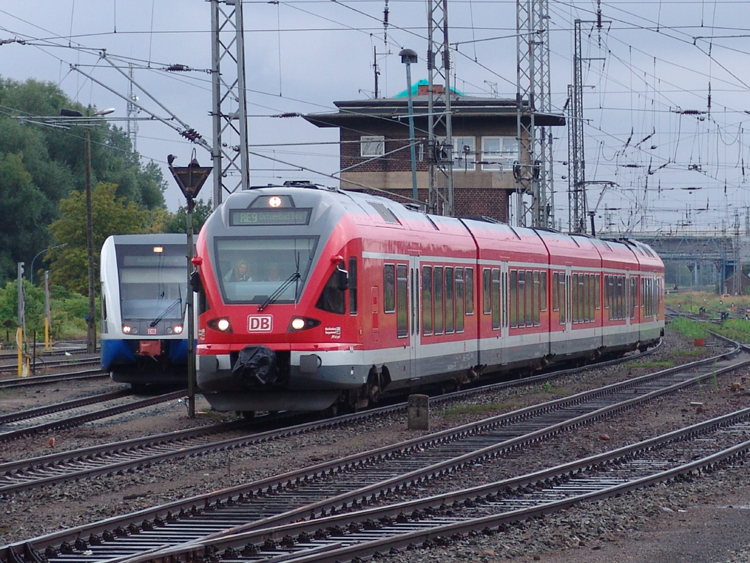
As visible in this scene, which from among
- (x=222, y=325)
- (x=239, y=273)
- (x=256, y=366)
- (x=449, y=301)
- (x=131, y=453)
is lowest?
(x=131, y=453)

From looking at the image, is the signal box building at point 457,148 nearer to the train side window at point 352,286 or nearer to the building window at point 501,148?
the building window at point 501,148

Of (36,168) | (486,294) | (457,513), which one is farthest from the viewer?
(36,168)

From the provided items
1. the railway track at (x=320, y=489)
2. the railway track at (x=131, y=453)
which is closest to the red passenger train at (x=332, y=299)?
the railway track at (x=131, y=453)

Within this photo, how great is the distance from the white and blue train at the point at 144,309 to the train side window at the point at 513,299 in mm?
6284

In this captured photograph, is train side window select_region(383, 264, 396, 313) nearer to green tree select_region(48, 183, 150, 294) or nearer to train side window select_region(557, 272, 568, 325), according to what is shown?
train side window select_region(557, 272, 568, 325)

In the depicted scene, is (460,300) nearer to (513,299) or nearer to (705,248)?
(513,299)

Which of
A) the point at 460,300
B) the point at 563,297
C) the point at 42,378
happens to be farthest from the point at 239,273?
the point at 563,297

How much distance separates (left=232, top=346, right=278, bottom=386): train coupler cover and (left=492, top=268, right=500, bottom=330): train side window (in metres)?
8.26

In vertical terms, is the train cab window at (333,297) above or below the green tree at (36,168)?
below

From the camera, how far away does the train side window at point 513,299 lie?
80.8 ft

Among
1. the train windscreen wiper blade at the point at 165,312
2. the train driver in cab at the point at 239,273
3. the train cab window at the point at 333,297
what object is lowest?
the train windscreen wiper blade at the point at 165,312

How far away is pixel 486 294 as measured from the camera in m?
23.0

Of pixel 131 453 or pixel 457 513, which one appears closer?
pixel 457 513

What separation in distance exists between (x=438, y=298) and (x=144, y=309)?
5487 mm
